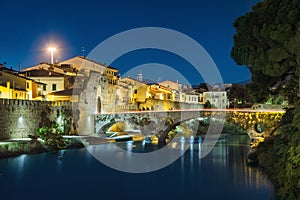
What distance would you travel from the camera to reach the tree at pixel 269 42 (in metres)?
14.4

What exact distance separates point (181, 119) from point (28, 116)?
14.5 meters

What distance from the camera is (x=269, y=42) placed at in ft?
51.6

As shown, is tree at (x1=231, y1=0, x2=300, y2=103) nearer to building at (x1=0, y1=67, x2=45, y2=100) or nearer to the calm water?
the calm water

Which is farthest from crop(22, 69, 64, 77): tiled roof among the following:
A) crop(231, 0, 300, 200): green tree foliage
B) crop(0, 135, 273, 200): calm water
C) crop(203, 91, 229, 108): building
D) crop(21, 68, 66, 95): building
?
crop(203, 91, 229, 108): building

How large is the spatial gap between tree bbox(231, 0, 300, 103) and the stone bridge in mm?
7533

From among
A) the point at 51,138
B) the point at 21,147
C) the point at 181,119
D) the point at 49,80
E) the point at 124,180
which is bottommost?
the point at 124,180

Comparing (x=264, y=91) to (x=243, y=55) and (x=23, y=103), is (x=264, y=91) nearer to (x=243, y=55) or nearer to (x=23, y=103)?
(x=243, y=55)

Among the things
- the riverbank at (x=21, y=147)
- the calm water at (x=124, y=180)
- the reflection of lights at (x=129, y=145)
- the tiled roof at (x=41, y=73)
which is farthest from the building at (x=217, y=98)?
the riverbank at (x=21, y=147)

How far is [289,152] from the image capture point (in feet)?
41.9

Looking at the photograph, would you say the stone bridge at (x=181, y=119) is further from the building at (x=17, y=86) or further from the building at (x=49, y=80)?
the building at (x=17, y=86)

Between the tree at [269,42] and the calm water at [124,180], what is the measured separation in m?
5.06

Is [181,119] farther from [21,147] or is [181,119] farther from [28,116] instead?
[21,147]

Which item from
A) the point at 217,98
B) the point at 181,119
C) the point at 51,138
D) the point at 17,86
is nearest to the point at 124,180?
the point at 51,138

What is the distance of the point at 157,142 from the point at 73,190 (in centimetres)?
2077
